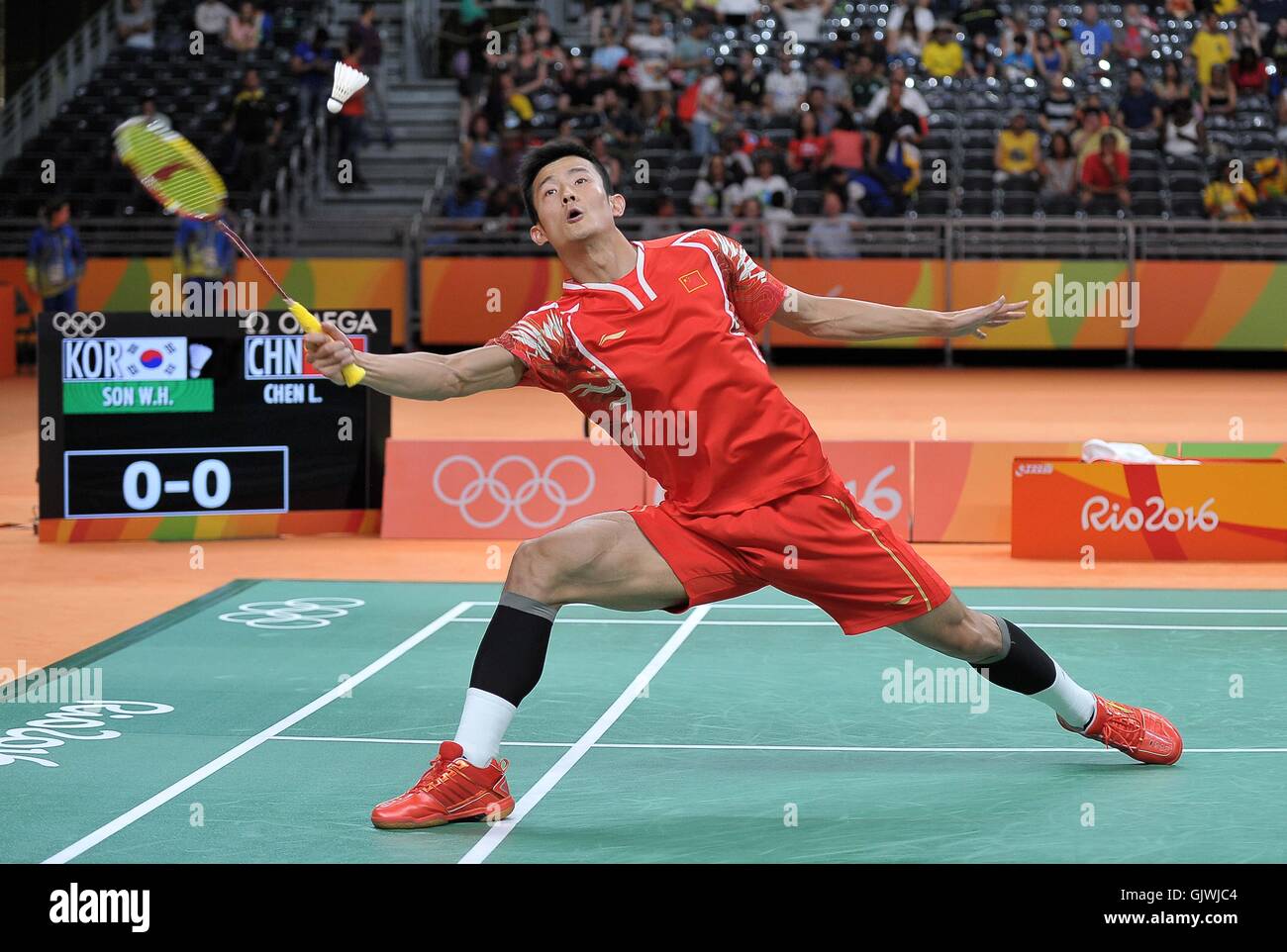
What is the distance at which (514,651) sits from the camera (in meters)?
4.64

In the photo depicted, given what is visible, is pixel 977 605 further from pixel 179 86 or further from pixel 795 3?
pixel 179 86

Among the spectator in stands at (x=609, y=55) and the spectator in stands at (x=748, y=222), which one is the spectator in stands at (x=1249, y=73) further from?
the spectator in stands at (x=609, y=55)

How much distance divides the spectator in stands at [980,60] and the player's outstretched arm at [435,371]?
57.1 feet

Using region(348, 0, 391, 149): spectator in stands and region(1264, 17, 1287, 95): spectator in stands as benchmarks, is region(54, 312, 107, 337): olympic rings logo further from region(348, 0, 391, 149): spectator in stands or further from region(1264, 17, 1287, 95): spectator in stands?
region(1264, 17, 1287, 95): spectator in stands

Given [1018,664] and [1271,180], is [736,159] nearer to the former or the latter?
[1271,180]

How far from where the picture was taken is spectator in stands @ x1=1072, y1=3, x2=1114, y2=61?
21.0m

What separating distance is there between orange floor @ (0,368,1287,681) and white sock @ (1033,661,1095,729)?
3.58 metres

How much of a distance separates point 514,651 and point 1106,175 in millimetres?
16125

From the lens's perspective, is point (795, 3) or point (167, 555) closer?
point (167, 555)

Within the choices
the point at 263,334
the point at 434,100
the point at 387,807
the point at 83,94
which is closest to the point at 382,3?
the point at 434,100

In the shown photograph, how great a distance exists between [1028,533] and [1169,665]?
258 centimetres

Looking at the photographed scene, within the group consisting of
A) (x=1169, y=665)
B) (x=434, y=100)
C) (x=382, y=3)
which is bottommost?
(x=1169, y=665)

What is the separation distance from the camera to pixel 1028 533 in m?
9.46

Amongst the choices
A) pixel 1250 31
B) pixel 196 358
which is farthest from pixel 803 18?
pixel 196 358
